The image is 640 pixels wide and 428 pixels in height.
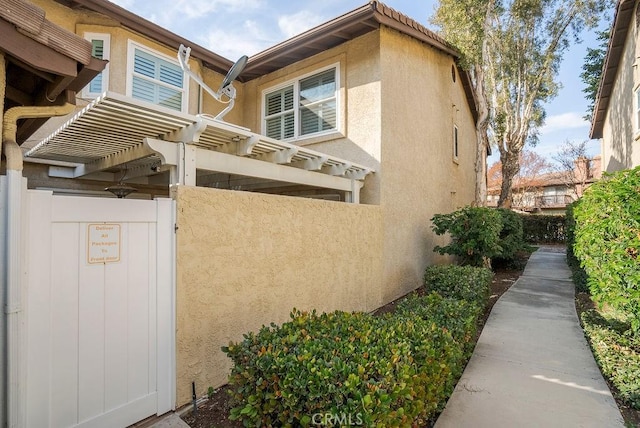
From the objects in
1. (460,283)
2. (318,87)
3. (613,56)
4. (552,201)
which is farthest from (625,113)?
(552,201)

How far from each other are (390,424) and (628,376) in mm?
4147

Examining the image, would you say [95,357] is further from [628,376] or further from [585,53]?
[585,53]

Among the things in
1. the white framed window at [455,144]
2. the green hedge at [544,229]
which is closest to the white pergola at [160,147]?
the white framed window at [455,144]

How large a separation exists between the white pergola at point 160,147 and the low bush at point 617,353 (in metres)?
5.77

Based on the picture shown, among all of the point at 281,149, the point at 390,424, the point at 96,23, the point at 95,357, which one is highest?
the point at 96,23

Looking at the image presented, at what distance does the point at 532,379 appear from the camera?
4918mm

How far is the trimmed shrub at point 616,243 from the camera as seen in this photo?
5035 mm

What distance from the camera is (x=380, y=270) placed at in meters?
8.61

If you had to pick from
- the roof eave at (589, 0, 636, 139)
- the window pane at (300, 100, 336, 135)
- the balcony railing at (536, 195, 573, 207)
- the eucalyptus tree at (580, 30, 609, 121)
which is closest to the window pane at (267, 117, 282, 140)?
the window pane at (300, 100, 336, 135)

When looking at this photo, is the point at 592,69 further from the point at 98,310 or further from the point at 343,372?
the point at 98,310

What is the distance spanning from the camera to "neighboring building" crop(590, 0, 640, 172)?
11086 mm

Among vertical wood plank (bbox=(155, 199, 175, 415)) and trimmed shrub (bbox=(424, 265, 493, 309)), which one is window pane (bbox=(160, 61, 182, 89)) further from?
trimmed shrub (bbox=(424, 265, 493, 309))

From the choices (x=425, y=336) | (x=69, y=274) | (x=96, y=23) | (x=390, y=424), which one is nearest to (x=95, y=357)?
(x=69, y=274)

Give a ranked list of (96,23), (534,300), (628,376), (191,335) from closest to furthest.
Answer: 1. (191,335)
2. (628,376)
3. (96,23)
4. (534,300)
